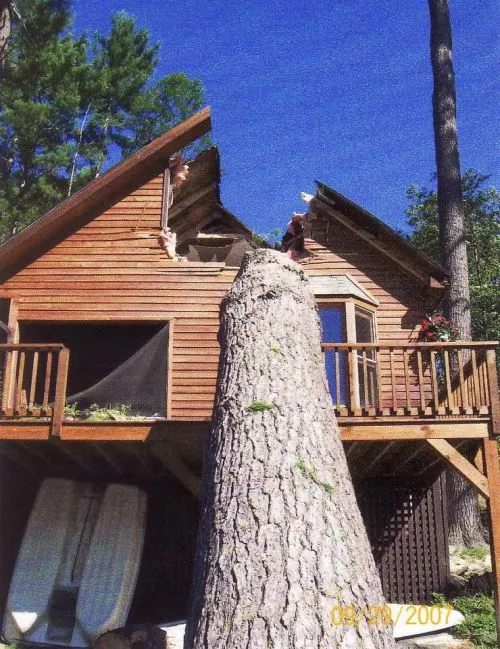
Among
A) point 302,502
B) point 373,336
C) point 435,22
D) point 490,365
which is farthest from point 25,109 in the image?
point 302,502

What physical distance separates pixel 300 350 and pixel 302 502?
5.80 ft

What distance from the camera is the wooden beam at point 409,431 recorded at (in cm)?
843

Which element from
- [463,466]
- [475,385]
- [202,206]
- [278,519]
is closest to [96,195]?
[202,206]

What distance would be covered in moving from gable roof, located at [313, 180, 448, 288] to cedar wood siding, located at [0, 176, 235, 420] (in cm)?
218

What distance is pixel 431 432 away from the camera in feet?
27.8

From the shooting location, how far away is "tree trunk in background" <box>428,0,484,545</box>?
12.4m

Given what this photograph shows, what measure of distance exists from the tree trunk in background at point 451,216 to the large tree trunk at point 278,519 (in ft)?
24.3

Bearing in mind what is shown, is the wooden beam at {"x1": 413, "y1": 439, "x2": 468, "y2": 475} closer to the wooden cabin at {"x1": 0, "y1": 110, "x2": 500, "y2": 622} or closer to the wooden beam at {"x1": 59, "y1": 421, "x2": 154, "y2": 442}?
the wooden cabin at {"x1": 0, "y1": 110, "x2": 500, "y2": 622}

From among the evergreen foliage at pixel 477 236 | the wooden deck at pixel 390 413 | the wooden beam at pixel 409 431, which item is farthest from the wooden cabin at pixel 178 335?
the evergreen foliage at pixel 477 236

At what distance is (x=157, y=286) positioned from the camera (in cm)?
1145

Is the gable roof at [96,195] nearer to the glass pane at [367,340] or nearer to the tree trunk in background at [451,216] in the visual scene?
the glass pane at [367,340]

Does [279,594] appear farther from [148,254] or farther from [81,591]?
[148,254]

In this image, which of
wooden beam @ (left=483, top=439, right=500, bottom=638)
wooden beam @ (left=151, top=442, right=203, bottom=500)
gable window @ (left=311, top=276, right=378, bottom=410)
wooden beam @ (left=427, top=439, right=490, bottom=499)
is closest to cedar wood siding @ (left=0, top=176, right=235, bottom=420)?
gable window @ (left=311, top=276, right=378, bottom=410)

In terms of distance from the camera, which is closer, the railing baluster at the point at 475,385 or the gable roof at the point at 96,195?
the railing baluster at the point at 475,385
